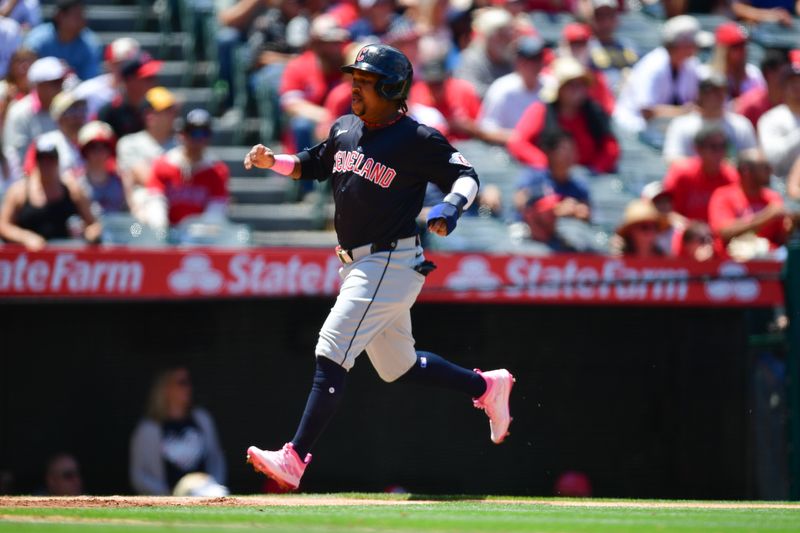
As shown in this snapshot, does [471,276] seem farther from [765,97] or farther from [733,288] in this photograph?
[765,97]

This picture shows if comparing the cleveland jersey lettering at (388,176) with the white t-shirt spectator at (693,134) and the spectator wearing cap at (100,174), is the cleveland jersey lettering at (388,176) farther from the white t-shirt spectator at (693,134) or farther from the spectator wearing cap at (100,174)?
the white t-shirt spectator at (693,134)

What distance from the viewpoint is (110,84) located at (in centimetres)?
1075

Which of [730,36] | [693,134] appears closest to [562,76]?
[693,134]

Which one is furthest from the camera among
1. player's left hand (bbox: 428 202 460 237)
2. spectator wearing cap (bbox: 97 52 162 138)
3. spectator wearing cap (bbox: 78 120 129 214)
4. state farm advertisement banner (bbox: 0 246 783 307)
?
spectator wearing cap (bbox: 97 52 162 138)

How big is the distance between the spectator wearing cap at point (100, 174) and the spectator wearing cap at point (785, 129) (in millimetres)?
5271

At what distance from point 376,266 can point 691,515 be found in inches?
68.7

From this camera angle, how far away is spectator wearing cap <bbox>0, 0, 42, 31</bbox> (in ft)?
37.4

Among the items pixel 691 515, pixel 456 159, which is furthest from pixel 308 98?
pixel 691 515

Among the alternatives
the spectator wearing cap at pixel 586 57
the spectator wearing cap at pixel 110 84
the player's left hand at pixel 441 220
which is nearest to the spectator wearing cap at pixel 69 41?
the spectator wearing cap at pixel 110 84

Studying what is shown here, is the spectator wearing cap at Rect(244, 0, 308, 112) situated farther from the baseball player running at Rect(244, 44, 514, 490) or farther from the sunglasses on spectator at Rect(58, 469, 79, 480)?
the baseball player running at Rect(244, 44, 514, 490)

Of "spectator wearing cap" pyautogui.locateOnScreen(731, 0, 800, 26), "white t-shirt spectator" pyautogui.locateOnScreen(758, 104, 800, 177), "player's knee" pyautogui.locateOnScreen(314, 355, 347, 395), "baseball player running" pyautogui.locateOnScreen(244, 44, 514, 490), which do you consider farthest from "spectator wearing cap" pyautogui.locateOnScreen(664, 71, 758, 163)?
"player's knee" pyautogui.locateOnScreen(314, 355, 347, 395)

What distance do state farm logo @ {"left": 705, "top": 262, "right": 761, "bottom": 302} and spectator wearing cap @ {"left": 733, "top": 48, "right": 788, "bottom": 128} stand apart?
338 centimetres

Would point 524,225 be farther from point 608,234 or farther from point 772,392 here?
point 772,392

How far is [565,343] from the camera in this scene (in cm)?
901
